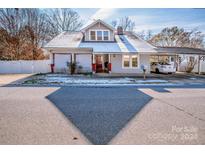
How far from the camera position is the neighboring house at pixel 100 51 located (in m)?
18.0

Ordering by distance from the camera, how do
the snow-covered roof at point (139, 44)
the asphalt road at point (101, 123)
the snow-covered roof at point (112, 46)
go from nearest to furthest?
1. the asphalt road at point (101, 123)
2. the snow-covered roof at point (112, 46)
3. the snow-covered roof at point (139, 44)

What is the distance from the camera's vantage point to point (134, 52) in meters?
17.2

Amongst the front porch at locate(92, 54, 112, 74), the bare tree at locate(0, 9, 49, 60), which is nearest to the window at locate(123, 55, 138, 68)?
the front porch at locate(92, 54, 112, 74)

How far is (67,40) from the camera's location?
2031cm

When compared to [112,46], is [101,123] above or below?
below

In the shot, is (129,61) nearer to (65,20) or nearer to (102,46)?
(102,46)

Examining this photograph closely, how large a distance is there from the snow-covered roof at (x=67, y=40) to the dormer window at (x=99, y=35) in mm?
Answer: 1764

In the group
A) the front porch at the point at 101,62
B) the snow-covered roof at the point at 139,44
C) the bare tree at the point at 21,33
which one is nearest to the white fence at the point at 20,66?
the bare tree at the point at 21,33

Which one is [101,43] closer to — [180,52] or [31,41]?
[180,52]

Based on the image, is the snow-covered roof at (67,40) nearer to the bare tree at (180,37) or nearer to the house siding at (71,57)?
the house siding at (71,57)

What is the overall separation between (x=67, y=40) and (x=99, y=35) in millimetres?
3950

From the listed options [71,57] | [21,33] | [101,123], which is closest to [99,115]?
[101,123]

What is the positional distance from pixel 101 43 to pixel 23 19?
15620 mm
